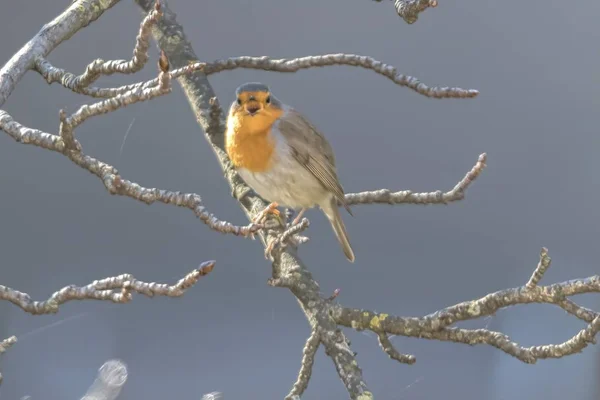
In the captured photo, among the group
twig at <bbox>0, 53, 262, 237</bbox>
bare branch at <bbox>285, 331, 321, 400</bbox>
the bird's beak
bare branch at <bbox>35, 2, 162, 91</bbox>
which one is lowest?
bare branch at <bbox>285, 331, 321, 400</bbox>

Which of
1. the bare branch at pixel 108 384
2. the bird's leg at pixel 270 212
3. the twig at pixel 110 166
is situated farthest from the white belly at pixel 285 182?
the bare branch at pixel 108 384

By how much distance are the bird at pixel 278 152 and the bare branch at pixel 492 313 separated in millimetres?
611

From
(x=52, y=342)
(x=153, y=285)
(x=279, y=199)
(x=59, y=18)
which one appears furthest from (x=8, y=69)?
(x=52, y=342)

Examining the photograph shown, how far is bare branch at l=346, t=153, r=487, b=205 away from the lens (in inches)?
75.3

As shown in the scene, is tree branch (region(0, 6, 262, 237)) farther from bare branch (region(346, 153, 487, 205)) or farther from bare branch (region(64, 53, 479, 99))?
bare branch (region(346, 153, 487, 205))

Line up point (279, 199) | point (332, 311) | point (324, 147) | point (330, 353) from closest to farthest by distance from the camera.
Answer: point (330, 353) → point (332, 311) → point (279, 199) → point (324, 147)

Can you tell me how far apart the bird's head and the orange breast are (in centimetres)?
3

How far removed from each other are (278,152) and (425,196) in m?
0.76

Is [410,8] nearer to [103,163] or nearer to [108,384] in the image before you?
[103,163]

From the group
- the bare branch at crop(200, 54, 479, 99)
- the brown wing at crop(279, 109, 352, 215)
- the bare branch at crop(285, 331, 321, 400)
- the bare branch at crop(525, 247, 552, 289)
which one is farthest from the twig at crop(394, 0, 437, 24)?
the brown wing at crop(279, 109, 352, 215)

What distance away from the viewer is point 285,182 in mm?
2668

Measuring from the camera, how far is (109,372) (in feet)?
4.22

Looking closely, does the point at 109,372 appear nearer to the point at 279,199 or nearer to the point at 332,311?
the point at 332,311

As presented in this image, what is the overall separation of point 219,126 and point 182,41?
0.78 ft
